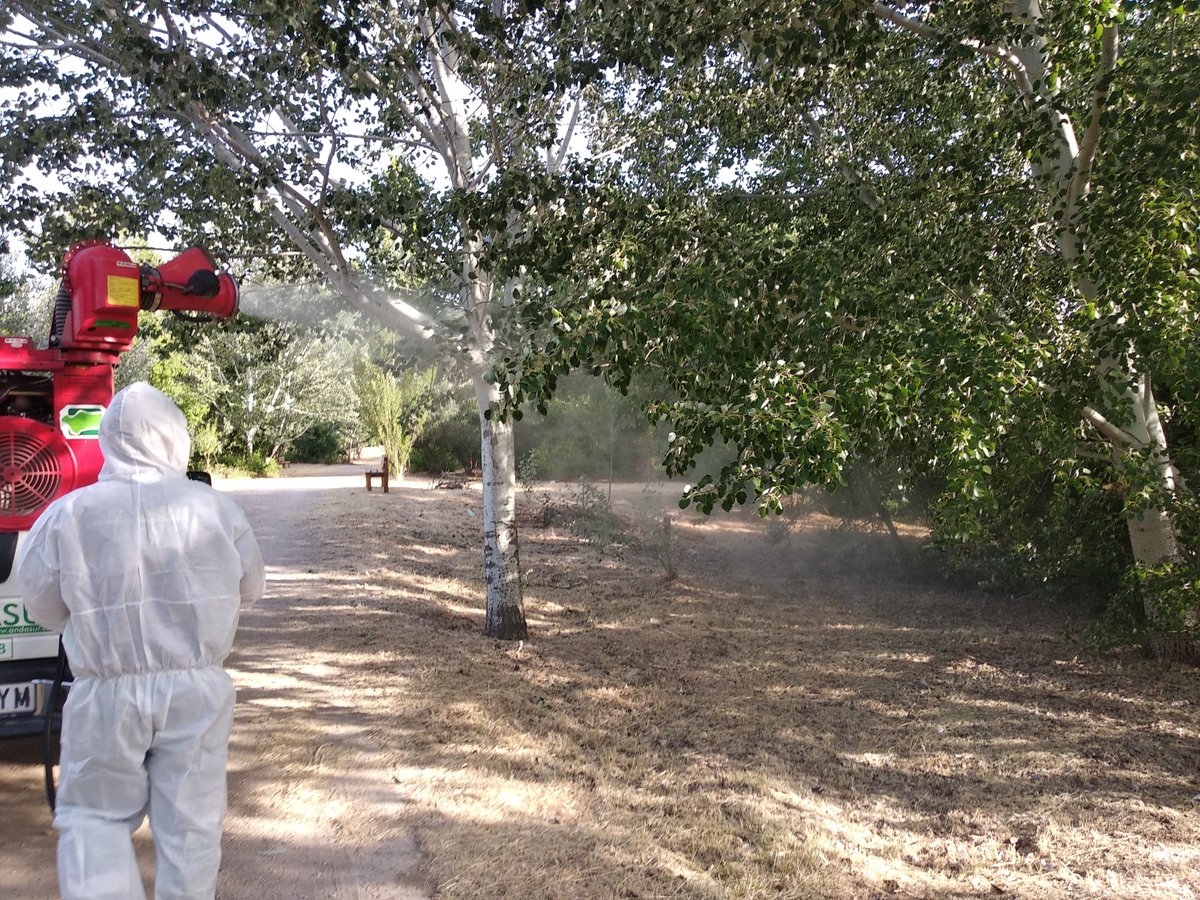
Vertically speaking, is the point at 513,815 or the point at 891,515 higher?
Answer: the point at 891,515

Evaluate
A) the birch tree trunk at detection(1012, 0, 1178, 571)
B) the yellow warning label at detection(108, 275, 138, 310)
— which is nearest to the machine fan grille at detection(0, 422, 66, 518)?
the yellow warning label at detection(108, 275, 138, 310)

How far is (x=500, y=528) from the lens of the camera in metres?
8.66

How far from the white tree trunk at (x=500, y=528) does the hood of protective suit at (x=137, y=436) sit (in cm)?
534

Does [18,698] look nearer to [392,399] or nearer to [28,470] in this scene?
[28,470]

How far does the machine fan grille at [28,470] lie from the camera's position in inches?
169

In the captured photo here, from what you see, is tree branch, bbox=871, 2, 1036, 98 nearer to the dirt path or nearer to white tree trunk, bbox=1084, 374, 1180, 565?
white tree trunk, bbox=1084, 374, 1180, 565

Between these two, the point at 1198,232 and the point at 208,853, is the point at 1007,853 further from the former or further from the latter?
the point at 208,853

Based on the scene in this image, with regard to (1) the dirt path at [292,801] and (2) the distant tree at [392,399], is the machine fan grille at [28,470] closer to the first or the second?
(1) the dirt path at [292,801]

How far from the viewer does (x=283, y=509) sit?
1867 centimetres

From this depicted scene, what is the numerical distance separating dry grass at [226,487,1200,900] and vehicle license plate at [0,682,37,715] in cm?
169

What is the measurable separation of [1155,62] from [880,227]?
1.81m

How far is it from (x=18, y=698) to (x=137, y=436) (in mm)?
2028

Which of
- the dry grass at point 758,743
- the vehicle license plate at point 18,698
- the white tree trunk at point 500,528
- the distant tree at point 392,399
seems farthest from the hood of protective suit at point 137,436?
the distant tree at point 392,399

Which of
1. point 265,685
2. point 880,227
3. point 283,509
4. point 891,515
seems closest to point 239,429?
point 283,509
